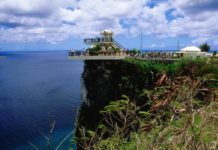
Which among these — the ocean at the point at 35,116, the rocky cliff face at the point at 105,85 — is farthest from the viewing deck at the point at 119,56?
the ocean at the point at 35,116

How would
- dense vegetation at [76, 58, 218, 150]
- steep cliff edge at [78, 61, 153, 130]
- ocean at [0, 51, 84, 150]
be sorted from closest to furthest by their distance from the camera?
dense vegetation at [76, 58, 218, 150] → steep cliff edge at [78, 61, 153, 130] → ocean at [0, 51, 84, 150]

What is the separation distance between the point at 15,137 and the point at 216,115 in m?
36.5

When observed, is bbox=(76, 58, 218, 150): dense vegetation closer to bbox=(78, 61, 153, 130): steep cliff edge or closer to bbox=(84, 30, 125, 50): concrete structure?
bbox=(78, 61, 153, 130): steep cliff edge

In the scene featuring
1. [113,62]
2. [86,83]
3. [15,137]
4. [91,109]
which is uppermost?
[113,62]

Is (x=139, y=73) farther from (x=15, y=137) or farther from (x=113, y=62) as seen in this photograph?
(x=15, y=137)

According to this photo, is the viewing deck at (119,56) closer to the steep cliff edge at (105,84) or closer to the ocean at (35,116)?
the steep cliff edge at (105,84)

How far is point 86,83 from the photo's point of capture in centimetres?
3136

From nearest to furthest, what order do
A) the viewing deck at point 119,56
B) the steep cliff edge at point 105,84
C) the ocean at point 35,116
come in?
the steep cliff edge at point 105,84, the viewing deck at point 119,56, the ocean at point 35,116

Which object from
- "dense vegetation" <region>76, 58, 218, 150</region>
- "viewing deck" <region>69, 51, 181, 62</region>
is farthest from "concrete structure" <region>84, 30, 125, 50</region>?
"dense vegetation" <region>76, 58, 218, 150</region>

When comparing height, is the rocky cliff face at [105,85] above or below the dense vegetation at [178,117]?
below

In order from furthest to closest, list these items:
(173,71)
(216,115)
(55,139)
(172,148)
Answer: (55,139), (173,71), (172,148), (216,115)

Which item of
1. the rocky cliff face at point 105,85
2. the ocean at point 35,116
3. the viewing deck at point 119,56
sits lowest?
the ocean at point 35,116

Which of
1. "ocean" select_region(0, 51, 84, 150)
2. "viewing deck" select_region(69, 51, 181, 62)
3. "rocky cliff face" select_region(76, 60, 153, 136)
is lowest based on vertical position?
"ocean" select_region(0, 51, 84, 150)

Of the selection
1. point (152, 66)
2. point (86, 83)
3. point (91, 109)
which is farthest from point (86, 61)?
point (152, 66)
